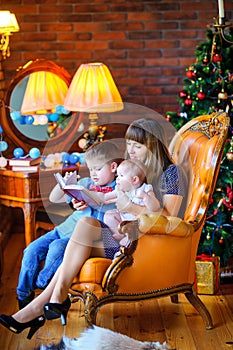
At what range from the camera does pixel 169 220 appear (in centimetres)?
336

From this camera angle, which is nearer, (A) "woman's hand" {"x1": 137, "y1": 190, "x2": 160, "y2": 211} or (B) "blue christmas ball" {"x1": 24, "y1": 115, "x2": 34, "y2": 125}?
(A) "woman's hand" {"x1": 137, "y1": 190, "x2": 160, "y2": 211}

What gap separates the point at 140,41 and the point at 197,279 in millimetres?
2089

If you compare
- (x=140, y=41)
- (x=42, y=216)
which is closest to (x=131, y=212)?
(x=42, y=216)

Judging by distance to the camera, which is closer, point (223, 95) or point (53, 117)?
point (223, 95)

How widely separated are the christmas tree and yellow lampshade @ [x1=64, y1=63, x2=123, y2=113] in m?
0.53

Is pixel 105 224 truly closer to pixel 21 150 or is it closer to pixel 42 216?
pixel 21 150

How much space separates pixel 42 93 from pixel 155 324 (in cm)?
193

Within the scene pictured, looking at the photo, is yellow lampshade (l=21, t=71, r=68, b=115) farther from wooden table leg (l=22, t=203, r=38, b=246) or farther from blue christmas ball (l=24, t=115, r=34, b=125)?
wooden table leg (l=22, t=203, r=38, b=246)

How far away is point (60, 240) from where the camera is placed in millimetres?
3578

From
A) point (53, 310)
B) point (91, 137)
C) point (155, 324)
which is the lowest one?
point (155, 324)

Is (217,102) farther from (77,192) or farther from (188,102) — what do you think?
(77,192)

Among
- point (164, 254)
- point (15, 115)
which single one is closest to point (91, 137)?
point (15, 115)

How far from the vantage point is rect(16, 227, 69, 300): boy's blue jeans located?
3.51 m

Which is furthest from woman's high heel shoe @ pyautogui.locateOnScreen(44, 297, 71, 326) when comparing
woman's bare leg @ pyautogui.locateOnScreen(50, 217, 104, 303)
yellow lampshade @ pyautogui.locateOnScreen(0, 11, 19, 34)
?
yellow lampshade @ pyautogui.locateOnScreen(0, 11, 19, 34)
